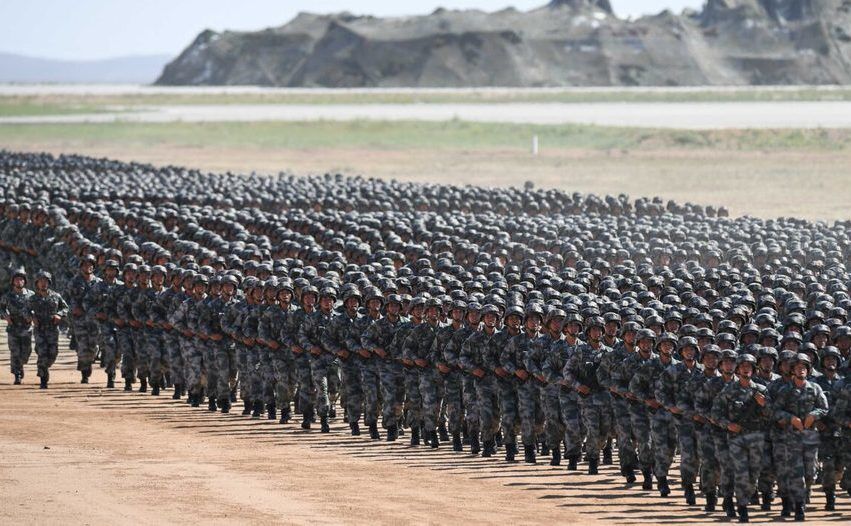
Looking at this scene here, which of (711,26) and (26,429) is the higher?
(711,26)

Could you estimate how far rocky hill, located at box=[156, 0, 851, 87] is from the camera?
121m

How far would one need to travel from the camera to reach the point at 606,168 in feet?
195

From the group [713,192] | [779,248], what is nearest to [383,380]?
[779,248]

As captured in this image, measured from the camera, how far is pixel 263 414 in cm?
2059

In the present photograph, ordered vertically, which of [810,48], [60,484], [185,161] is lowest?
[60,484]

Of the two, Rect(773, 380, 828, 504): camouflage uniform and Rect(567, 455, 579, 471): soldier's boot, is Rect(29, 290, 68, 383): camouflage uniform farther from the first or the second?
Rect(773, 380, 828, 504): camouflage uniform

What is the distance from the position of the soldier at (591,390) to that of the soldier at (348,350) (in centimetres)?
303

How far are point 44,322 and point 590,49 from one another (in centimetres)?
10609

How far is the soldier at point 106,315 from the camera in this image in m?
22.8

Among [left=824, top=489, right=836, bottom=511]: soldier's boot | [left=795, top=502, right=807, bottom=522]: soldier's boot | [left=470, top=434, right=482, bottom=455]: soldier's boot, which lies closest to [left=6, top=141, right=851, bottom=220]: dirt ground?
[left=470, top=434, right=482, bottom=455]: soldier's boot

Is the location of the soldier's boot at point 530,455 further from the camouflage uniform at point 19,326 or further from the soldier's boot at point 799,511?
the camouflage uniform at point 19,326

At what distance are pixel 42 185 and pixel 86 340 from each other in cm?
1669

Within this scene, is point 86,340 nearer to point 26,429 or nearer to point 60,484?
point 26,429

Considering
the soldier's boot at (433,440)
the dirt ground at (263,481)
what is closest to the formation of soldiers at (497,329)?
the soldier's boot at (433,440)
